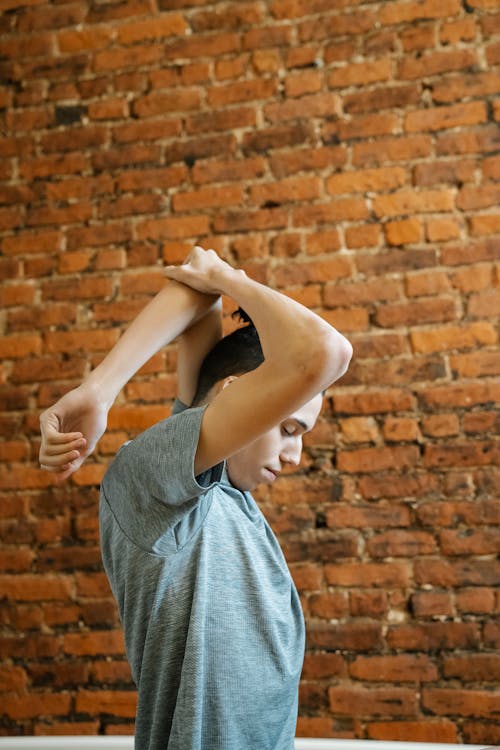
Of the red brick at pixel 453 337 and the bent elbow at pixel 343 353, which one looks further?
the red brick at pixel 453 337

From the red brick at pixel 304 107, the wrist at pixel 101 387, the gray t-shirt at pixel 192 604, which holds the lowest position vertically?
A: the gray t-shirt at pixel 192 604

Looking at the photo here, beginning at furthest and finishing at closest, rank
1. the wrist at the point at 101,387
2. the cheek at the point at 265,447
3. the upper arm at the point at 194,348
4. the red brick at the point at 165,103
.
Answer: the red brick at the point at 165,103, the upper arm at the point at 194,348, the cheek at the point at 265,447, the wrist at the point at 101,387

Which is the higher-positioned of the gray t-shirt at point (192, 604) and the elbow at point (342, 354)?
the elbow at point (342, 354)

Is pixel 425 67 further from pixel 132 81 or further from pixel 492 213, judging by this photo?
pixel 132 81

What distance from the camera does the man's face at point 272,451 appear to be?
119cm

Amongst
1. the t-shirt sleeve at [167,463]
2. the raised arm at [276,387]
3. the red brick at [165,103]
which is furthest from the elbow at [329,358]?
the red brick at [165,103]

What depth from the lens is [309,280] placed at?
2320 millimetres

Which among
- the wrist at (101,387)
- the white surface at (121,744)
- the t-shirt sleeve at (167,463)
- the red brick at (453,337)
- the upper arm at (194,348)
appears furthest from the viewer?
the red brick at (453,337)

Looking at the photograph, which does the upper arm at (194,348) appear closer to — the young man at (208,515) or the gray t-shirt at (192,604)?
the young man at (208,515)

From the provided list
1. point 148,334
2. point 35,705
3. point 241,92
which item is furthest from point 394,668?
point 241,92

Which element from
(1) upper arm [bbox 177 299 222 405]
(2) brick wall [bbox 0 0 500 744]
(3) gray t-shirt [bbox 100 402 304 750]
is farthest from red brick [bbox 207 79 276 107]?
(3) gray t-shirt [bbox 100 402 304 750]

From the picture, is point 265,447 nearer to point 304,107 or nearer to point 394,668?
point 394,668

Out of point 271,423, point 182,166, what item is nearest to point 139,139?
point 182,166

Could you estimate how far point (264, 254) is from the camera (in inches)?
93.0
